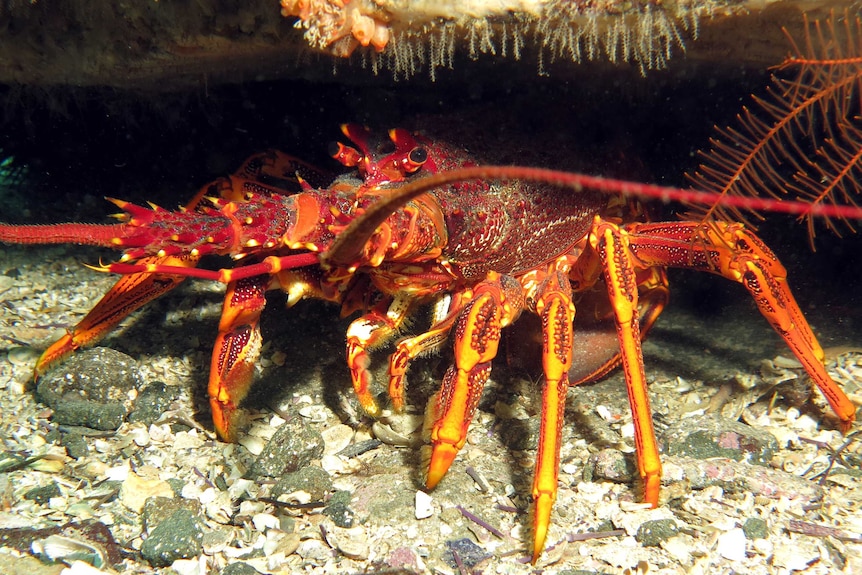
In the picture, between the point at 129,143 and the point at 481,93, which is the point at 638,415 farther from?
the point at 129,143

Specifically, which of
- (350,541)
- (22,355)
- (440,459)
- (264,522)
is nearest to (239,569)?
(264,522)

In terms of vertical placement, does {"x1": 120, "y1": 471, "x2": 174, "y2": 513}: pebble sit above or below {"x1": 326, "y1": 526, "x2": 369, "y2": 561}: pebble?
above

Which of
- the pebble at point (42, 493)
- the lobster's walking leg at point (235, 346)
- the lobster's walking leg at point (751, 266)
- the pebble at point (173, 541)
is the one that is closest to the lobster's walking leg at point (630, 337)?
the lobster's walking leg at point (751, 266)

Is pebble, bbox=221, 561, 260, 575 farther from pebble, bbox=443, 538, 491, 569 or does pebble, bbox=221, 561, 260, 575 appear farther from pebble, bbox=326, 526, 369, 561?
pebble, bbox=443, 538, 491, 569

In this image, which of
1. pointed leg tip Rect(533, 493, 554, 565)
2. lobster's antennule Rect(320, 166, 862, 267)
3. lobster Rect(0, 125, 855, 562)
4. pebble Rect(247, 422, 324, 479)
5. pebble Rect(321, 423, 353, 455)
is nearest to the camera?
lobster's antennule Rect(320, 166, 862, 267)

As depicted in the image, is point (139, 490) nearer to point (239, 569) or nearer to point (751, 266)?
point (239, 569)

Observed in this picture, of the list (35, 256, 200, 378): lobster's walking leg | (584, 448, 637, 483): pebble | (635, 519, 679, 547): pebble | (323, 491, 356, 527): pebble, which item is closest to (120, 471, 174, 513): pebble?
(323, 491, 356, 527): pebble
